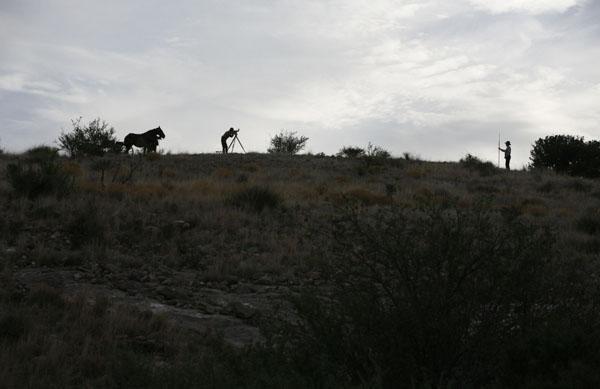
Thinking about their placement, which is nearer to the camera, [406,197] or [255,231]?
[255,231]

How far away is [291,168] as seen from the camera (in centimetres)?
2744

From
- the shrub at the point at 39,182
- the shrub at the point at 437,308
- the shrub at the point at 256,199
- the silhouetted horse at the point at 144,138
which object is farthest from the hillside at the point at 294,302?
the silhouetted horse at the point at 144,138

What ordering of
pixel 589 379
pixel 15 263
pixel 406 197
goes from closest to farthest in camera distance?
1. pixel 589 379
2. pixel 15 263
3. pixel 406 197

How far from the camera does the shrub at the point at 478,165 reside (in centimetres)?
3021

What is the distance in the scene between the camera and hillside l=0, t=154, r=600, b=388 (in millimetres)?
5129

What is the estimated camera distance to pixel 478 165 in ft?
104

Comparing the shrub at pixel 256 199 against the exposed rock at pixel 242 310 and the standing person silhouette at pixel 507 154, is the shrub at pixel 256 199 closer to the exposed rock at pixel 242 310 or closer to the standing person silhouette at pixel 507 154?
the exposed rock at pixel 242 310

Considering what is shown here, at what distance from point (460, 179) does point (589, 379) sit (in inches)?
944

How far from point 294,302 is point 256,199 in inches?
454

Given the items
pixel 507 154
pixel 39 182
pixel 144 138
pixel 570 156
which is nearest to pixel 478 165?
pixel 507 154

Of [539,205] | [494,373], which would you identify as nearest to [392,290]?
[494,373]

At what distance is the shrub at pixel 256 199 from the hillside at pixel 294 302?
2554 millimetres

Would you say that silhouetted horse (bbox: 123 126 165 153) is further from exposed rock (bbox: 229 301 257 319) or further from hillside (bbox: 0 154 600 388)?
exposed rock (bbox: 229 301 257 319)

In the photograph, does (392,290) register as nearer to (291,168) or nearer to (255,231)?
(255,231)
